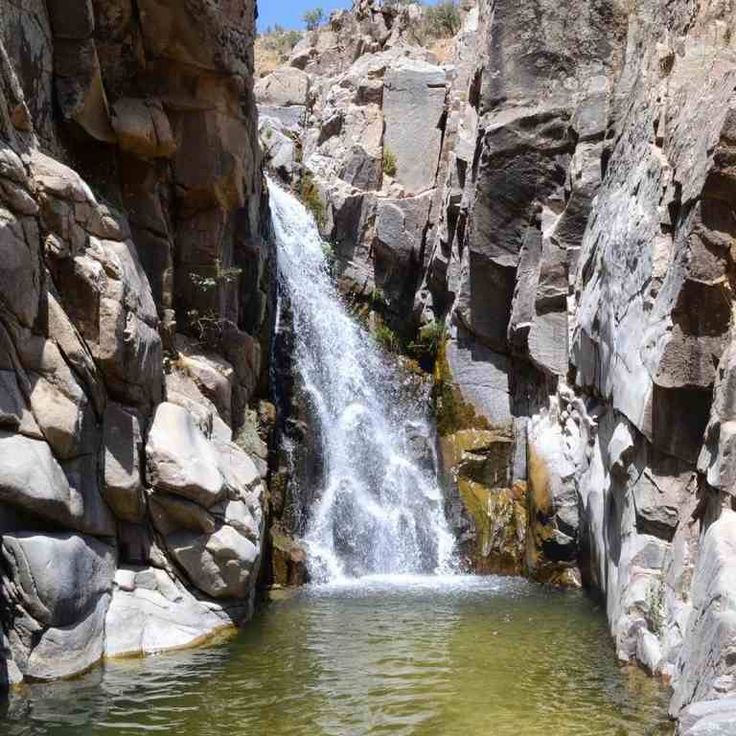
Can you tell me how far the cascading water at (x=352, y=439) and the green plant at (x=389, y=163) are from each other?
7.94ft

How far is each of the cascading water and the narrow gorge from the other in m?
0.07

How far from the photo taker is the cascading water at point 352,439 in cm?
1683

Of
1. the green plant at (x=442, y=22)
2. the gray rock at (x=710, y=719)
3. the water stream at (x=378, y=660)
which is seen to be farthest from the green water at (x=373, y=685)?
the green plant at (x=442, y=22)

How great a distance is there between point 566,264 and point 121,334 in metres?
8.84

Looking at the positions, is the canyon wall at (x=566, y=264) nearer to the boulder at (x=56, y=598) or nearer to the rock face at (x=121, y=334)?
the rock face at (x=121, y=334)

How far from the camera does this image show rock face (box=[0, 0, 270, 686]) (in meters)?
9.37

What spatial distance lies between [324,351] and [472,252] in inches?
151

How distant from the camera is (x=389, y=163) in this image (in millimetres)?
23516

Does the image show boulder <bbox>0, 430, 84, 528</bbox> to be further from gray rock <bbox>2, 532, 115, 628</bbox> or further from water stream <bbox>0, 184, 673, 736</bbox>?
water stream <bbox>0, 184, 673, 736</bbox>

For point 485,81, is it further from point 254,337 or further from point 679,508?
point 679,508

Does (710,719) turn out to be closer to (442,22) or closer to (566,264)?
(566,264)

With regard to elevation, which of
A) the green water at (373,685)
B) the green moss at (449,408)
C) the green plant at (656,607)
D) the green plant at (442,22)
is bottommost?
the green water at (373,685)

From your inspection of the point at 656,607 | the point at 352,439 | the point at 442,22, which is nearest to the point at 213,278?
the point at 352,439

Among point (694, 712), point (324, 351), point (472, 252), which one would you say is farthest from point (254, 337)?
point (694, 712)
